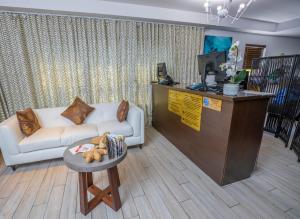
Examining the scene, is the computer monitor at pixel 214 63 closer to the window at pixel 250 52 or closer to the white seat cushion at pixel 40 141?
the white seat cushion at pixel 40 141

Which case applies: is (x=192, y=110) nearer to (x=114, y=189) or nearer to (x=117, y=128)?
(x=117, y=128)

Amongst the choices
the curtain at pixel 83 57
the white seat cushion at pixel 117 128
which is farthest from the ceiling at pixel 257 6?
the white seat cushion at pixel 117 128

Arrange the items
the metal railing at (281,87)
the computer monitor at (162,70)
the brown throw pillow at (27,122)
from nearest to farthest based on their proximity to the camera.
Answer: the brown throw pillow at (27,122) → the metal railing at (281,87) → the computer monitor at (162,70)

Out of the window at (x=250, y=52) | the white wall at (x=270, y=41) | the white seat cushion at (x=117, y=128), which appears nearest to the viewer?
the white seat cushion at (x=117, y=128)

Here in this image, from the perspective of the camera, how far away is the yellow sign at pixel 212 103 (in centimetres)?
178

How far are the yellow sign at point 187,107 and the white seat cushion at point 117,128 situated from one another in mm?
872

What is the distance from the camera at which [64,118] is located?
2.81 m

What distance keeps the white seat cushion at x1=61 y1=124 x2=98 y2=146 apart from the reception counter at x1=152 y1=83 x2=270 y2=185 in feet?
4.95

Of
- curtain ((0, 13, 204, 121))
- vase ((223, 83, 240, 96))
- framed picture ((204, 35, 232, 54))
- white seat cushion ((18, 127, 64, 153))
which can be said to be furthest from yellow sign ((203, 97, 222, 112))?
framed picture ((204, 35, 232, 54))

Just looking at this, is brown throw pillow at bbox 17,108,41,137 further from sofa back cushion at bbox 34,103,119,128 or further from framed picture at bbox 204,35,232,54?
framed picture at bbox 204,35,232,54

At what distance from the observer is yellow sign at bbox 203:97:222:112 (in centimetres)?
178

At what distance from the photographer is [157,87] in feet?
11.1

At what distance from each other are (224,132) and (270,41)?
4975mm

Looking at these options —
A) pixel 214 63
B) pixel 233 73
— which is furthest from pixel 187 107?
pixel 233 73
